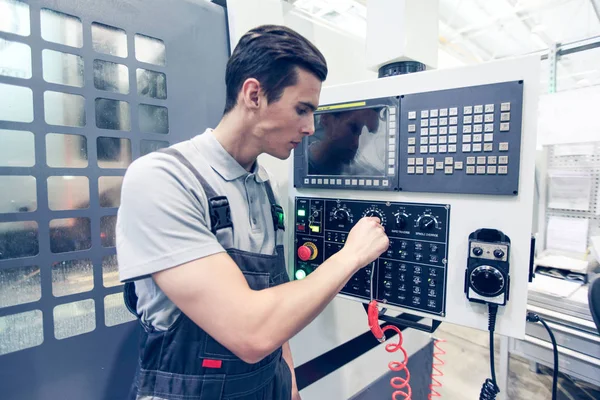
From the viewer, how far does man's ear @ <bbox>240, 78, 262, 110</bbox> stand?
697 millimetres

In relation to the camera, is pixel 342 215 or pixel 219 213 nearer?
pixel 219 213

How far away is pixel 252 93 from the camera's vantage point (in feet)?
2.31

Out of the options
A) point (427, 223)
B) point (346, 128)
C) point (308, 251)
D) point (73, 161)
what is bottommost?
point (308, 251)

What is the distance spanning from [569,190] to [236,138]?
2.06 metres

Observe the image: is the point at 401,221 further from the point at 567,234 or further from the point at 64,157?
the point at 567,234

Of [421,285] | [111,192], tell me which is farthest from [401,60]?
[111,192]

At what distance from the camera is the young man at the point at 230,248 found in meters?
0.53

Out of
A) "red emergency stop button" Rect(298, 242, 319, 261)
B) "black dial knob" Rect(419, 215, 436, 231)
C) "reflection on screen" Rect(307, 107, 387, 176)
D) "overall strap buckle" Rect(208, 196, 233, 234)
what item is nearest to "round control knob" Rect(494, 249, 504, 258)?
"black dial knob" Rect(419, 215, 436, 231)

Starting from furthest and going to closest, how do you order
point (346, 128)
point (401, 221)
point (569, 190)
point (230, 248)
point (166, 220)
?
point (569, 190) → point (346, 128) → point (401, 221) → point (230, 248) → point (166, 220)

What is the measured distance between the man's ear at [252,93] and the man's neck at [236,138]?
46 millimetres

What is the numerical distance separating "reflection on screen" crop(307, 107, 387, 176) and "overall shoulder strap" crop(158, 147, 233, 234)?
0.36m

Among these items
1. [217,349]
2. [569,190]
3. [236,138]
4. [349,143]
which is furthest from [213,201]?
[569,190]

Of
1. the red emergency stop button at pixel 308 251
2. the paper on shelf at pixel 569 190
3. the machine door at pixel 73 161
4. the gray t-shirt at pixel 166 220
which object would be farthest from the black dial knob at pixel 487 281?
the paper on shelf at pixel 569 190

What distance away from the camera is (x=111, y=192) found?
79 cm
